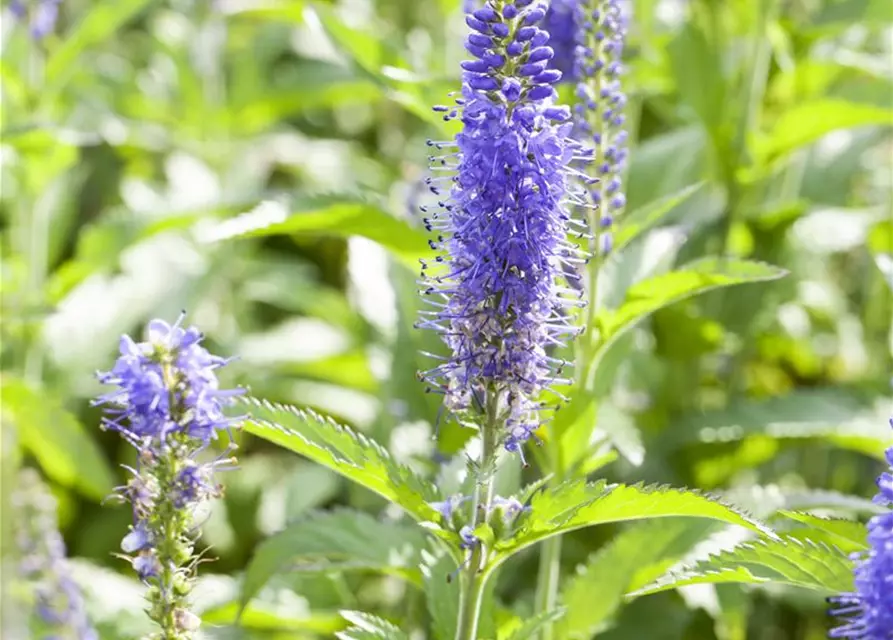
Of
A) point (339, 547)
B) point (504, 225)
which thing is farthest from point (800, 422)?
point (504, 225)

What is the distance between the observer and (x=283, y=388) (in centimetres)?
466

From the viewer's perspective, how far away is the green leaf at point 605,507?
1999 millimetres

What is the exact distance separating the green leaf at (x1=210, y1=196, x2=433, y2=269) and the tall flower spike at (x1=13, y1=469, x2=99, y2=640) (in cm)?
86

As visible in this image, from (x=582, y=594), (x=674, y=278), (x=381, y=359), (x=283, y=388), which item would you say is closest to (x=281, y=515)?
(x=283, y=388)

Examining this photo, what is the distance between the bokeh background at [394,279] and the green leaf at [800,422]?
0.01m

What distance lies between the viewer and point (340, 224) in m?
2.94

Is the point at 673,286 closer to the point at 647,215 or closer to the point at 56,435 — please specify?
the point at 647,215

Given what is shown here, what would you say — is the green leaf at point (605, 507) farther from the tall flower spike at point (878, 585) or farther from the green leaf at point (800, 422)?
A: the green leaf at point (800, 422)

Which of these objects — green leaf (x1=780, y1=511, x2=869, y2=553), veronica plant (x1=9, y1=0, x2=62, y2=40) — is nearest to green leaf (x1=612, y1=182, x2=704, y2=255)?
green leaf (x1=780, y1=511, x2=869, y2=553)

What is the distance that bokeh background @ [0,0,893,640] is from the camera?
11.0ft

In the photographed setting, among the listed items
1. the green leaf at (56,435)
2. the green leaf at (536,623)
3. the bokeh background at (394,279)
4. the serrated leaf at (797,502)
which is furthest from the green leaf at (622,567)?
the green leaf at (56,435)

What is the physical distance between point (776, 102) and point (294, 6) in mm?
2164

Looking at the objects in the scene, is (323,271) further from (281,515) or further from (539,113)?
(539,113)

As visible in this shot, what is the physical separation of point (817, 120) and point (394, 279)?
4.58 ft
